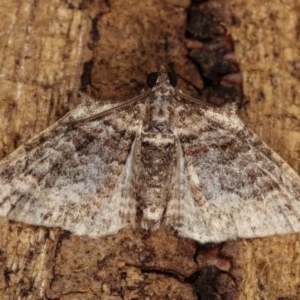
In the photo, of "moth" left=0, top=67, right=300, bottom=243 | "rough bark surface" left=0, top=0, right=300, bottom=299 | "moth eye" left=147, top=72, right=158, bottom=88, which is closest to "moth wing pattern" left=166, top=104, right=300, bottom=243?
"moth" left=0, top=67, right=300, bottom=243

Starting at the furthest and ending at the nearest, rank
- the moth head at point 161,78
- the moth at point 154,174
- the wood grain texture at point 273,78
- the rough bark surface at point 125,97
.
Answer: the moth head at point 161,78 → the wood grain texture at point 273,78 → the moth at point 154,174 → the rough bark surface at point 125,97

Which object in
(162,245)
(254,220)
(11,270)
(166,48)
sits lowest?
(11,270)

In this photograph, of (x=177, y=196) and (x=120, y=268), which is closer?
(x=120, y=268)

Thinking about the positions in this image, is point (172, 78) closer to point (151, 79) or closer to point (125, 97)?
point (151, 79)

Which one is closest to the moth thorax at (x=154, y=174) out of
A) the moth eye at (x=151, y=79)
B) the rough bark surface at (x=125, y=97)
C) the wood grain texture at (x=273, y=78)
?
the rough bark surface at (x=125, y=97)

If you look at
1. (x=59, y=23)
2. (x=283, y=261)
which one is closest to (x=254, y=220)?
(x=283, y=261)

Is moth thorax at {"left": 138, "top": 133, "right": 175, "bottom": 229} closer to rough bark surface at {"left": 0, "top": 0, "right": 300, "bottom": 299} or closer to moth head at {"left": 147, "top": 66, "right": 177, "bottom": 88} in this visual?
rough bark surface at {"left": 0, "top": 0, "right": 300, "bottom": 299}

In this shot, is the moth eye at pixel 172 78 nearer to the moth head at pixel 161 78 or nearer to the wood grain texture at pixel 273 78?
the moth head at pixel 161 78

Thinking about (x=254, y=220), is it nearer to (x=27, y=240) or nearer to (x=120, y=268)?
(x=120, y=268)
